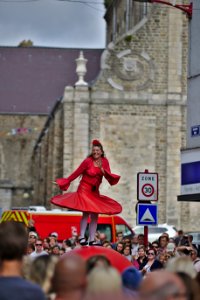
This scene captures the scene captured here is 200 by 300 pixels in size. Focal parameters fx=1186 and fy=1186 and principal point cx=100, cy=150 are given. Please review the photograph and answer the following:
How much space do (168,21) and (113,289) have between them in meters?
49.0

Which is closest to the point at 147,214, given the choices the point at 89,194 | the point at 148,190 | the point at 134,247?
the point at 148,190

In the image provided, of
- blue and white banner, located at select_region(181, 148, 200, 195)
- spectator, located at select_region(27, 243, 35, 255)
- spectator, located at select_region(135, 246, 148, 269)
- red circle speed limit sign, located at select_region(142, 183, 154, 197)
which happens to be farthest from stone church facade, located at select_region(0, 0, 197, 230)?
spectator, located at select_region(27, 243, 35, 255)

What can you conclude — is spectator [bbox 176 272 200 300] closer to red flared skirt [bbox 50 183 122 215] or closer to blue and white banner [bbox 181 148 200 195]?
red flared skirt [bbox 50 183 122 215]

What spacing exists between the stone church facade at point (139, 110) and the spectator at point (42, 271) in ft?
152

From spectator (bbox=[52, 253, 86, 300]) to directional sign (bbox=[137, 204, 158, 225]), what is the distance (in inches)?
610

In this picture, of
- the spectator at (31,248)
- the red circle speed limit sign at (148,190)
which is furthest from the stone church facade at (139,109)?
the spectator at (31,248)

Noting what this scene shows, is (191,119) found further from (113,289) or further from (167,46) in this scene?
(167,46)

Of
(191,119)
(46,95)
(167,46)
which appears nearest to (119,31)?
(46,95)

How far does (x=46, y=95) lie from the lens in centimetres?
9006

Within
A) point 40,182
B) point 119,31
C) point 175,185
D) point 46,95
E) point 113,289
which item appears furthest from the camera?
point 46,95

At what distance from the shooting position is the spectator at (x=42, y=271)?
8.66 meters

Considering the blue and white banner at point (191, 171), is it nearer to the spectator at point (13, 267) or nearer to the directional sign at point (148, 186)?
the directional sign at point (148, 186)

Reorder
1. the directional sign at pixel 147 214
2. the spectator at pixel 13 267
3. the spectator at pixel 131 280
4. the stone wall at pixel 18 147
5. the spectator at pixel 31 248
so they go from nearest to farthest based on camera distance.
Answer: the spectator at pixel 13 267, the spectator at pixel 131 280, the spectator at pixel 31 248, the directional sign at pixel 147 214, the stone wall at pixel 18 147

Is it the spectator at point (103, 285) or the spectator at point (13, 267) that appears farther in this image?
the spectator at point (13, 267)
